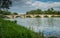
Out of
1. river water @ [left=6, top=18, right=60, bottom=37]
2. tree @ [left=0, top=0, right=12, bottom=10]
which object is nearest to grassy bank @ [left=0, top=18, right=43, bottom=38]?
river water @ [left=6, top=18, right=60, bottom=37]

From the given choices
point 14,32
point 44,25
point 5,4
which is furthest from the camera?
point 5,4

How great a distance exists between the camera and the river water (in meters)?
3.51

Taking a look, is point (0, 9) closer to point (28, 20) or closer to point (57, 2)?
point (28, 20)

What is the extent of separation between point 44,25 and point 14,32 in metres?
0.75

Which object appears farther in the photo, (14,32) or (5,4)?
(5,4)

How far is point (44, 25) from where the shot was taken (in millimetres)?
3529

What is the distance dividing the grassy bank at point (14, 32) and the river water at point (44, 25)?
92mm

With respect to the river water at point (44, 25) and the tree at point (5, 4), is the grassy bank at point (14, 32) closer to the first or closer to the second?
the river water at point (44, 25)

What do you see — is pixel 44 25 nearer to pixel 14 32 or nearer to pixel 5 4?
pixel 14 32

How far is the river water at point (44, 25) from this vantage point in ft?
11.5

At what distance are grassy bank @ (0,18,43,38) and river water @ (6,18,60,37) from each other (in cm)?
9

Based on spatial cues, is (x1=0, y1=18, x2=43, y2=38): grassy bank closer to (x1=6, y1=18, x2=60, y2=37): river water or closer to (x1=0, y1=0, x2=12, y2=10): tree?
(x1=6, y1=18, x2=60, y2=37): river water

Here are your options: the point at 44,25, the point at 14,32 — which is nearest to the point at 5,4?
the point at 44,25

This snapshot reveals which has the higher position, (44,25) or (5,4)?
(5,4)
